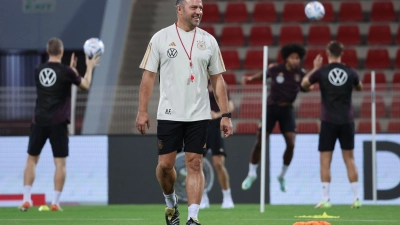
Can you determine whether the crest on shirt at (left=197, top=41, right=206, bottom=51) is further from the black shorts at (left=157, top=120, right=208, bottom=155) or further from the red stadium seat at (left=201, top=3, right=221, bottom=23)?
the red stadium seat at (left=201, top=3, right=221, bottom=23)

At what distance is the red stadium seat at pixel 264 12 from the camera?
2044 centimetres

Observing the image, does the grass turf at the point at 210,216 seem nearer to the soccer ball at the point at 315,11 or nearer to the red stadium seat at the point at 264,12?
the soccer ball at the point at 315,11

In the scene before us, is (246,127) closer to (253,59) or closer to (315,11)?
(315,11)

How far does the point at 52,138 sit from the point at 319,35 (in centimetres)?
932

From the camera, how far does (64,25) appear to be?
18.7 m

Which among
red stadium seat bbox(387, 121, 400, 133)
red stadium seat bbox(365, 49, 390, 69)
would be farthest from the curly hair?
red stadium seat bbox(365, 49, 390, 69)

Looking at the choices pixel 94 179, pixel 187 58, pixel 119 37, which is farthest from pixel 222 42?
pixel 187 58

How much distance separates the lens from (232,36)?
19953 millimetres

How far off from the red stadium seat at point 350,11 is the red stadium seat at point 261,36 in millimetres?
1728

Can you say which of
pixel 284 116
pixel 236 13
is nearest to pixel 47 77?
pixel 284 116

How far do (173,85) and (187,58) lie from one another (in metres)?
0.26

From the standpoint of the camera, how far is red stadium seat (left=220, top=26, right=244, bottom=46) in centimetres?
1988

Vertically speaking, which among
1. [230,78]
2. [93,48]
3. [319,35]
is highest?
[319,35]

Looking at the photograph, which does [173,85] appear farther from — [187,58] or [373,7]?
[373,7]
